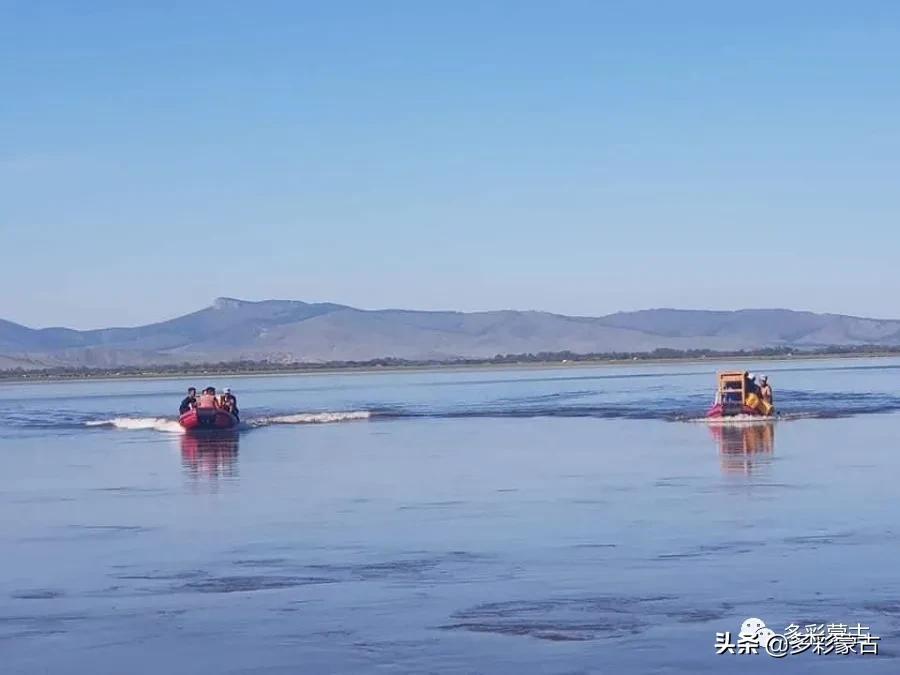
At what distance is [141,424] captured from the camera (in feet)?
209

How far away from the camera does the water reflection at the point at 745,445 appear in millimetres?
34438

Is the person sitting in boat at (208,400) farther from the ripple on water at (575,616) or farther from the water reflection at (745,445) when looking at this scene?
the ripple on water at (575,616)

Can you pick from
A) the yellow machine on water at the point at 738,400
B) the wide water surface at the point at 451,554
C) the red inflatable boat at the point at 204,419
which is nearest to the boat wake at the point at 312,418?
the red inflatable boat at the point at 204,419

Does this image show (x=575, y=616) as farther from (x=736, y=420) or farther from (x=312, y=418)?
(x=312, y=418)

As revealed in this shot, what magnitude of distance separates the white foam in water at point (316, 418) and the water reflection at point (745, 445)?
16.9 m

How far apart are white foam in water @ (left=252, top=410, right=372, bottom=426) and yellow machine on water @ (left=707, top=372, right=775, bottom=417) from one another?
46.7ft

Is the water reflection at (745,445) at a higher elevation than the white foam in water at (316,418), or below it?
below

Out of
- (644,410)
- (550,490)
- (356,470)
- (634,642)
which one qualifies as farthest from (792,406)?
(634,642)

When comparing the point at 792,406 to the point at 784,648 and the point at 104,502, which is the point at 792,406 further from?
the point at 784,648

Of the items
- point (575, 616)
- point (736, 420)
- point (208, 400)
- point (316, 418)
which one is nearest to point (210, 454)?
point (208, 400)

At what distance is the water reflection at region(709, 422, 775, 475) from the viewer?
1356 inches

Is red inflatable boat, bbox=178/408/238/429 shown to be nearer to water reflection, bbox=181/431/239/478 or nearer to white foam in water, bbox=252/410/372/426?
water reflection, bbox=181/431/239/478

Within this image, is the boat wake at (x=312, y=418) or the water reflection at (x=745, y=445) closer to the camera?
the water reflection at (x=745, y=445)

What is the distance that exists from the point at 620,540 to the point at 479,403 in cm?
5351
